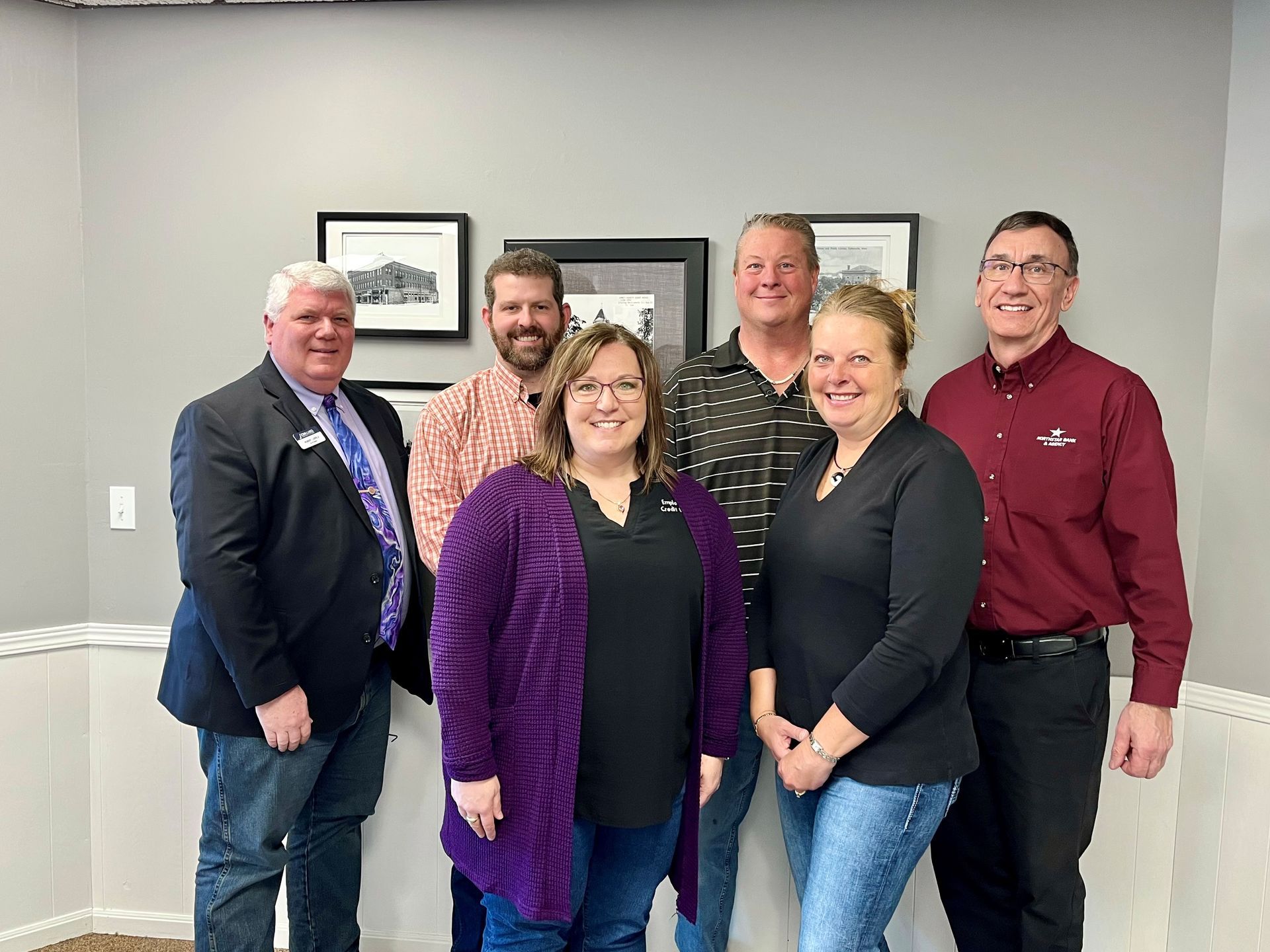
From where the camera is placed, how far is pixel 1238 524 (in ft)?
7.23

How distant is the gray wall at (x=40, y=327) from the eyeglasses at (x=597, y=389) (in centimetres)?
187

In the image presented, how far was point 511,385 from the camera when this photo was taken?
6.96 feet

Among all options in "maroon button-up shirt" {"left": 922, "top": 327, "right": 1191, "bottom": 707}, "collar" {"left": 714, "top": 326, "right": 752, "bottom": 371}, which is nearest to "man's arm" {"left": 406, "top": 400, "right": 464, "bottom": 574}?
"collar" {"left": 714, "top": 326, "right": 752, "bottom": 371}

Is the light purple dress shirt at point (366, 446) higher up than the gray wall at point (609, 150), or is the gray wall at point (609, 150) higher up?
the gray wall at point (609, 150)

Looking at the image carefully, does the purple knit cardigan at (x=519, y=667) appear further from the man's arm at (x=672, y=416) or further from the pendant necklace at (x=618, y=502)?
the man's arm at (x=672, y=416)

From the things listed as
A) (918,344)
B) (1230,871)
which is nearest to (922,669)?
(918,344)

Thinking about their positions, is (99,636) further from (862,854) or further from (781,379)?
(862,854)

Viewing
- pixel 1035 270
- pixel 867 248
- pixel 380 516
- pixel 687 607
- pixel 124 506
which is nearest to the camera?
pixel 687 607

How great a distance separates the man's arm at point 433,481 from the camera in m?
1.97

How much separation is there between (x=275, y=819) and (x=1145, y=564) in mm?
2035

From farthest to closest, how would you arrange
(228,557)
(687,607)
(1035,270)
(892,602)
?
(1035,270) → (228,557) → (687,607) → (892,602)

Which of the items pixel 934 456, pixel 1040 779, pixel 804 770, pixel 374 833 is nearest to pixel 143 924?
pixel 374 833

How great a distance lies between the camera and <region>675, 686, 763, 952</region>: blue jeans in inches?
80.9

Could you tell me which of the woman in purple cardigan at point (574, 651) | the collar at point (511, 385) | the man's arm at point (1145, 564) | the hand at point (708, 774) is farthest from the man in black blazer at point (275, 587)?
the man's arm at point (1145, 564)
